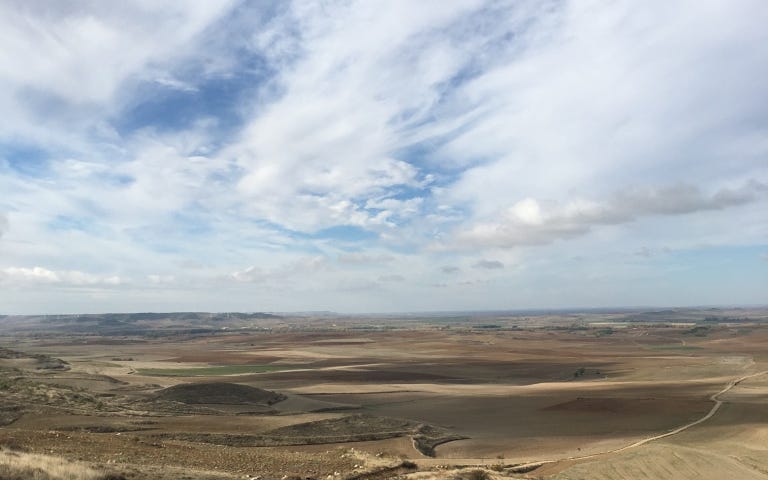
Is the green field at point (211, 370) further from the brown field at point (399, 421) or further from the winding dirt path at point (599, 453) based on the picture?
the winding dirt path at point (599, 453)

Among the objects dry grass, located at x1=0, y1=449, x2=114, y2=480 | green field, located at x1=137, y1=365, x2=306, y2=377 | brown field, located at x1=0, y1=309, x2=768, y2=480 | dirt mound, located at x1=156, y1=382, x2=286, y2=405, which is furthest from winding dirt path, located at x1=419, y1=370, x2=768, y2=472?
green field, located at x1=137, y1=365, x2=306, y2=377

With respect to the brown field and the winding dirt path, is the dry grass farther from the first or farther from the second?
the winding dirt path

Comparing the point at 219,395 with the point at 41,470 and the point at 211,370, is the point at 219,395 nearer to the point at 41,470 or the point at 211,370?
the point at 41,470

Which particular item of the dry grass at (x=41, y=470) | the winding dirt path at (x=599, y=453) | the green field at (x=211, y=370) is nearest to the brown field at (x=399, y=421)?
the winding dirt path at (x=599, y=453)

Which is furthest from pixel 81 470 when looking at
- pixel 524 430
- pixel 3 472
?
pixel 524 430

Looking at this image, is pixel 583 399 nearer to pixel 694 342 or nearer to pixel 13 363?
pixel 13 363

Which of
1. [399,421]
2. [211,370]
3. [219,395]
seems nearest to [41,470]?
[399,421]
